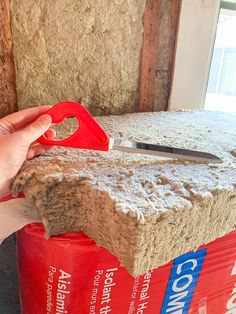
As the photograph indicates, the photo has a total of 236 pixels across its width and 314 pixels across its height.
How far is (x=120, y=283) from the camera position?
0.62m

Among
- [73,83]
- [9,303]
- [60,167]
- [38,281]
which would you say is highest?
[73,83]

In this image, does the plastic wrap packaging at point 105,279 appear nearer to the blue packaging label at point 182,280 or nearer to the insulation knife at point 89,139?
the blue packaging label at point 182,280

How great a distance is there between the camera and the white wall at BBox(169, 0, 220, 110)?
120 cm

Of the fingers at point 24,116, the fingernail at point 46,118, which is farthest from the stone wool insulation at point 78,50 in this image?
the fingernail at point 46,118

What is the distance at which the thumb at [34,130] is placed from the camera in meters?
0.57

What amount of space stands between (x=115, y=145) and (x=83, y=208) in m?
0.17

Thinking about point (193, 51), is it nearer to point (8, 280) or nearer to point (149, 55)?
point (149, 55)

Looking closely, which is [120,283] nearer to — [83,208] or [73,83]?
[83,208]

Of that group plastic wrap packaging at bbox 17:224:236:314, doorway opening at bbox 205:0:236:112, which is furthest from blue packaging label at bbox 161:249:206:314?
doorway opening at bbox 205:0:236:112

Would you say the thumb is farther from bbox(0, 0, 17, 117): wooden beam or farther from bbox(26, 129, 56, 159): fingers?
bbox(0, 0, 17, 117): wooden beam

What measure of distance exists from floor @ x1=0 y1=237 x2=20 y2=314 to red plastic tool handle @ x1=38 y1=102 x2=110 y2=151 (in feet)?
2.08

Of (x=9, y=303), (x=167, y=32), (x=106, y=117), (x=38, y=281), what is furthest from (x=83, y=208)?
(x=167, y=32)

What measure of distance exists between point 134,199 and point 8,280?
0.85m

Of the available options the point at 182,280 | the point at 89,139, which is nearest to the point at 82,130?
the point at 89,139
